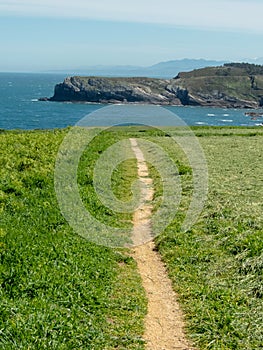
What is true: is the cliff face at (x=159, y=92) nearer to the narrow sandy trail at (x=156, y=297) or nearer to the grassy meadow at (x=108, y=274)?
the grassy meadow at (x=108, y=274)

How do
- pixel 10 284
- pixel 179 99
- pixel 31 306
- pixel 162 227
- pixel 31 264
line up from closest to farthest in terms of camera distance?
pixel 31 306 < pixel 10 284 < pixel 31 264 < pixel 162 227 < pixel 179 99

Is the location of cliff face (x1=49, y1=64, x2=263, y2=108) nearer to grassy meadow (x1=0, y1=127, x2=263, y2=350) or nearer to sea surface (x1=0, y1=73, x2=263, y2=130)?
sea surface (x1=0, y1=73, x2=263, y2=130)

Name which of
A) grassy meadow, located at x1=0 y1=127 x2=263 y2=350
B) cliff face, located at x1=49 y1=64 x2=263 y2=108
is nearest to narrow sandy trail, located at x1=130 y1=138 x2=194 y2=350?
grassy meadow, located at x1=0 y1=127 x2=263 y2=350

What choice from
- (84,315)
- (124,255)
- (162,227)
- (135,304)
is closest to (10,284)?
(84,315)

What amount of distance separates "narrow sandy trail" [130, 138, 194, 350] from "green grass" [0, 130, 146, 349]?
0.75ft

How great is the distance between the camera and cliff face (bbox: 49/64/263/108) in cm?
18062

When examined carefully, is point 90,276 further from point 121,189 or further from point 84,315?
point 121,189

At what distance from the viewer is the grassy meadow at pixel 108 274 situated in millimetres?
8430

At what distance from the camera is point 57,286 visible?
955 cm

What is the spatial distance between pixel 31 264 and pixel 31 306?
1.59m

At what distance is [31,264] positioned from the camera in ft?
32.9

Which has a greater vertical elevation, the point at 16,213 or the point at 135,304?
the point at 16,213

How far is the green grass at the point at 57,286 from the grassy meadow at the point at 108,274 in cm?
2

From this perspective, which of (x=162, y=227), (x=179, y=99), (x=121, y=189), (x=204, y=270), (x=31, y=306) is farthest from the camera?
(x=179, y=99)
